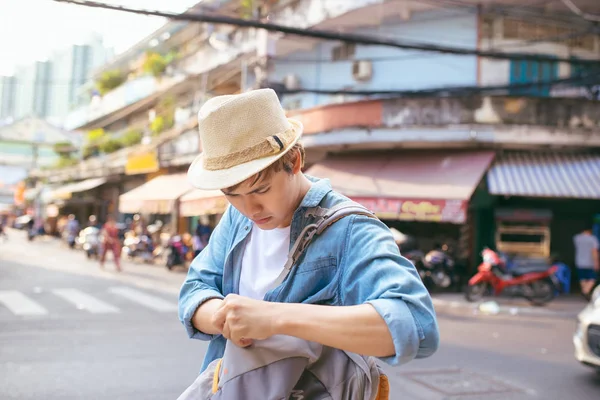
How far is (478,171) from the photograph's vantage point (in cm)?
1295

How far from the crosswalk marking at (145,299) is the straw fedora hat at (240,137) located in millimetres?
8211

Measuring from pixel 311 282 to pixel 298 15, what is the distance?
15928 mm

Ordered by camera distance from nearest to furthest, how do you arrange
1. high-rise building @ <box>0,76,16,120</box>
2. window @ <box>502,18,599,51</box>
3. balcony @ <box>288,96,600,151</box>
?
balcony @ <box>288,96,600,151</box> < window @ <box>502,18,599,51</box> < high-rise building @ <box>0,76,16,120</box>

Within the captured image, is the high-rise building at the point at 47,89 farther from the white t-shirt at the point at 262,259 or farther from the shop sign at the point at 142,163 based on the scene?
the white t-shirt at the point at 262,259

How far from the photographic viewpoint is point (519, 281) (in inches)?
446

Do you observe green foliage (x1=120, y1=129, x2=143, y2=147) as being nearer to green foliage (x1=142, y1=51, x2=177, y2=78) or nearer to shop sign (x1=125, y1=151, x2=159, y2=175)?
shop sign (x1=125, y1=151, x2=159, y2=175)


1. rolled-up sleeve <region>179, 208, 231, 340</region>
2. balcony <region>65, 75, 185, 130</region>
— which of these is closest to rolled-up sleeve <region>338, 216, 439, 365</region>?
rolled-up sleeve <region>179, 208, 231, 340</region>

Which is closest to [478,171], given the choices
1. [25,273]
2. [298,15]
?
[298,15]

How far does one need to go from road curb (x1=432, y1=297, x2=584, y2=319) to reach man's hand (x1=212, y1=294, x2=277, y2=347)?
9726mm

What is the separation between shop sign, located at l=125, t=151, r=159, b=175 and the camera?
23.3 meters

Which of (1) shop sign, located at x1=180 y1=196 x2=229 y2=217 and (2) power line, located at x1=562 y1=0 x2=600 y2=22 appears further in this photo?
(1) shop sign, located at x1=180 y1=196 x2=229 y2=217

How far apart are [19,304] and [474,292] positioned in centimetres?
829

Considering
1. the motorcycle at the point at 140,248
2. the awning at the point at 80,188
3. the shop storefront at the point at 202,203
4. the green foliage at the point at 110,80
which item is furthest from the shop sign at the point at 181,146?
the green foliage at the point at 110,80

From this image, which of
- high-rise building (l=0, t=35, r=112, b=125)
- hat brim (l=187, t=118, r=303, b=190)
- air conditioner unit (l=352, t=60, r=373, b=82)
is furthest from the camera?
high-rise building (l=0, t=35, r=112, b=125)
